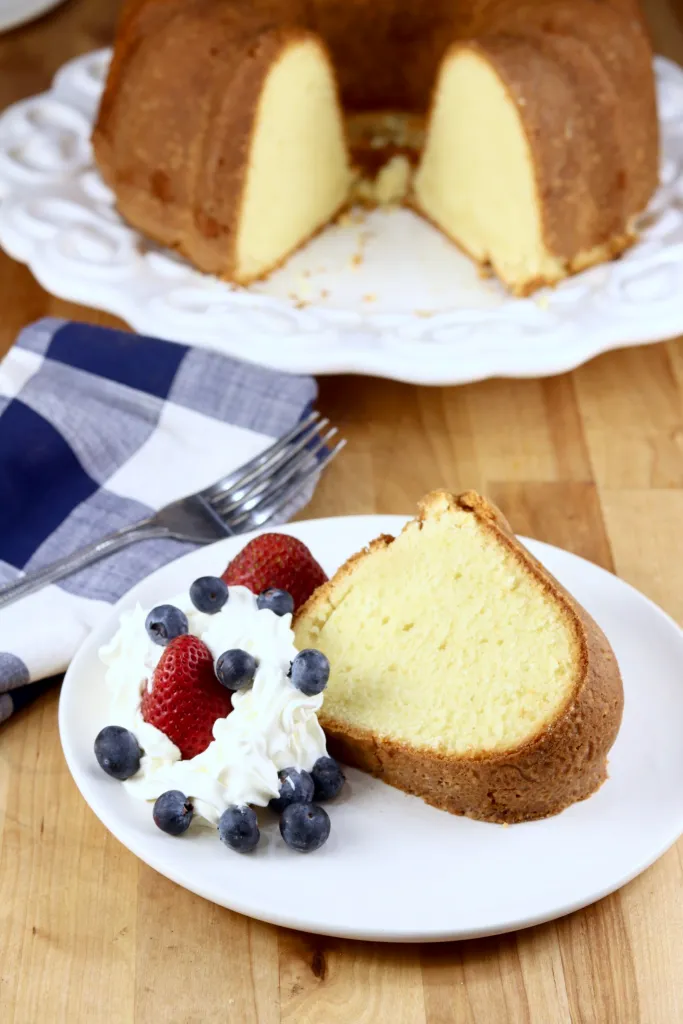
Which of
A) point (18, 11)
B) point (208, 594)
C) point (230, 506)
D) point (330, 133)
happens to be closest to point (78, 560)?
point (230, 506)

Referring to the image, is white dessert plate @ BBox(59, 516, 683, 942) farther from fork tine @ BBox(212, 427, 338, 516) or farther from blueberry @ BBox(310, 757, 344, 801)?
fork tine @ BBox(212, 427, 338, 516)

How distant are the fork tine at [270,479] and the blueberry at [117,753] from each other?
49cm

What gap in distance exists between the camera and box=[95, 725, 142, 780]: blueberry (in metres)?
1.18

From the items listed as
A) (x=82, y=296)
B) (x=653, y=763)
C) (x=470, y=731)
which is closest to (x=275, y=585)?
(x=470, y=731)

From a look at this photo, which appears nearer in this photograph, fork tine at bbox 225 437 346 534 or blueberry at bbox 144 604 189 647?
blueberry at bbox 144 604 189 647

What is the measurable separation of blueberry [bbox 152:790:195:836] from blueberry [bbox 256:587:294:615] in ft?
0.72

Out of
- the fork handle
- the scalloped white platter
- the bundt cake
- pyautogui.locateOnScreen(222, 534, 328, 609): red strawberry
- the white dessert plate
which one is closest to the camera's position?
the white dessert plate

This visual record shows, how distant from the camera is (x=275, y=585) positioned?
1.33m

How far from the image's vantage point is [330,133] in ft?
7.76

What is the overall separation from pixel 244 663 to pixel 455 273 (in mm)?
1194

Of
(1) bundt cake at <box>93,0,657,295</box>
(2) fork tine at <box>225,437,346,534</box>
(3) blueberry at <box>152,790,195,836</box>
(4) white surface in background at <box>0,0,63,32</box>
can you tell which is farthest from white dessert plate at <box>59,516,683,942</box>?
(4) white surface in background at <box>0,0,63,32</box>

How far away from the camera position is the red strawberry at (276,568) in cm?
133

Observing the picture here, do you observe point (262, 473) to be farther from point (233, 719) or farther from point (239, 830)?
point (239, 830)

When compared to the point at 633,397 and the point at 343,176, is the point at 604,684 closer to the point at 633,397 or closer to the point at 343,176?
the point at 633,397
